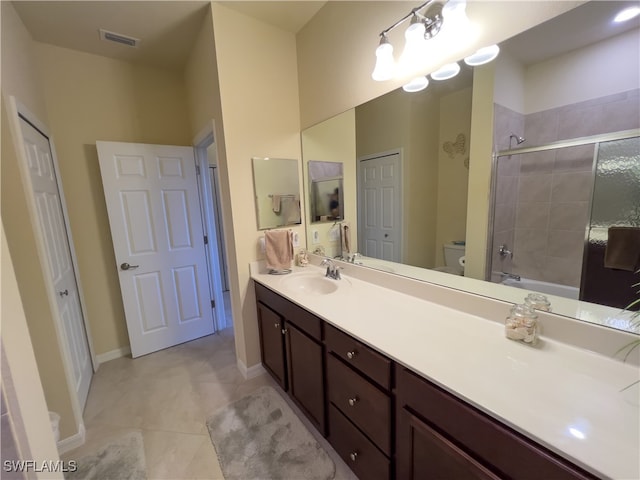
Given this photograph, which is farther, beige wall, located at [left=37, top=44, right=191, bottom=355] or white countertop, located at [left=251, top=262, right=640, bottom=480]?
beige wall, located at [left=37, top=44, right=191, bottom=355]

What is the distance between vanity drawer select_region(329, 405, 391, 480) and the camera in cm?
109

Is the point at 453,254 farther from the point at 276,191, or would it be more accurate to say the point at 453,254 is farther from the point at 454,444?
the point at 276,191

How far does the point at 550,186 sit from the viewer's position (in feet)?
3.43

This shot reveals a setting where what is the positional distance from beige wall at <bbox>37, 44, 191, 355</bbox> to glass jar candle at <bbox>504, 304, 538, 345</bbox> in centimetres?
304

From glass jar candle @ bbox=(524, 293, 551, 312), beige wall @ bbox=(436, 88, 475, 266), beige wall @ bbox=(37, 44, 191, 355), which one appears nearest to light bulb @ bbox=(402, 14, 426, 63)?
beige wall @ bbox=(436, 88, 475, 266)

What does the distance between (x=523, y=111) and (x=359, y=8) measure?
44.8 inches

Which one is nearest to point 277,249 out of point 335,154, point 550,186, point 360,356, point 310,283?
point 310,283

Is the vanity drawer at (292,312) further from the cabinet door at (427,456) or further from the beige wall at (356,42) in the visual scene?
the beige wall at (356,42)

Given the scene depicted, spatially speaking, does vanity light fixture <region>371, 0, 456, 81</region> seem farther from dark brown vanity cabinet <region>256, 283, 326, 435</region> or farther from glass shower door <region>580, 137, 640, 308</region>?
dark brown vanity cabinet <region>256, 283, 326, 435</region>

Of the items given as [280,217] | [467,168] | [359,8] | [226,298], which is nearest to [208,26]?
[359,8]

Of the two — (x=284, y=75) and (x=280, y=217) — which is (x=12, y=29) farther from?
(x=280, y=217)

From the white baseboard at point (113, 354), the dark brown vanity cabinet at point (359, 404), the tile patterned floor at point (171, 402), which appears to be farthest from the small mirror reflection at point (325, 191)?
the white baseboard at point (113, 354)

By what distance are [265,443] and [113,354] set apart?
1928 millimetres

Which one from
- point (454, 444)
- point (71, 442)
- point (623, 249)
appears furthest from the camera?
point (71, 442)
